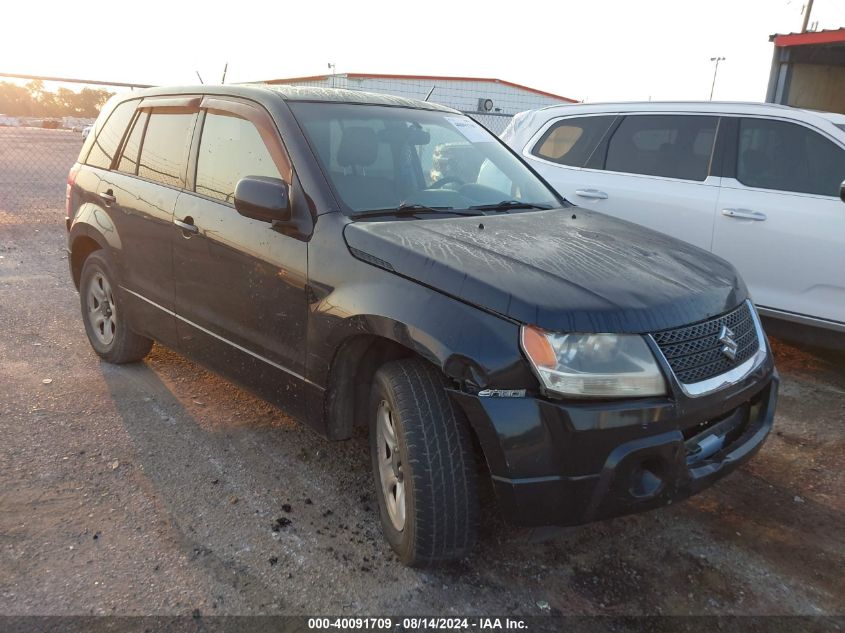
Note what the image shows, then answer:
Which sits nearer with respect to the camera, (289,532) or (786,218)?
(289,532)

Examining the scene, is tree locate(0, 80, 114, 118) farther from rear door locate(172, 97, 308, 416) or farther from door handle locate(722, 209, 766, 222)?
door handle locate(722, 209, 766, 222)

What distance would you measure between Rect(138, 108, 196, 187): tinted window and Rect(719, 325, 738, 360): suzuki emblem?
274cm

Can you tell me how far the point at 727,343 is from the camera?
2.53m

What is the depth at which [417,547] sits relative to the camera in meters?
2.53

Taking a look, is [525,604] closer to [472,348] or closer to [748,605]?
[748,605]

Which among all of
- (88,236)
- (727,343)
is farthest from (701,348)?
(88,236)

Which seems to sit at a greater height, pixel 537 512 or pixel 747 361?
pixel 747 361

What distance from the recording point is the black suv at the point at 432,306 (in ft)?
7.33

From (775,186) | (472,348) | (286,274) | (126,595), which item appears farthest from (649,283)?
(775,186)

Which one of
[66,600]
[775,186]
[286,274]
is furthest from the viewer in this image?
[775,186]

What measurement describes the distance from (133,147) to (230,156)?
3.72ft

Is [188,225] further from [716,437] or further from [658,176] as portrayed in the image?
[658,176]

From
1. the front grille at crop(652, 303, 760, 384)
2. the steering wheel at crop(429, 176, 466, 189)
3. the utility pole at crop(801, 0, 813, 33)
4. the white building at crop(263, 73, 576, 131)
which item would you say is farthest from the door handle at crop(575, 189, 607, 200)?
the white building at crop(263, 73, 576, 131)

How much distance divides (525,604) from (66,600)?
1659 mm
